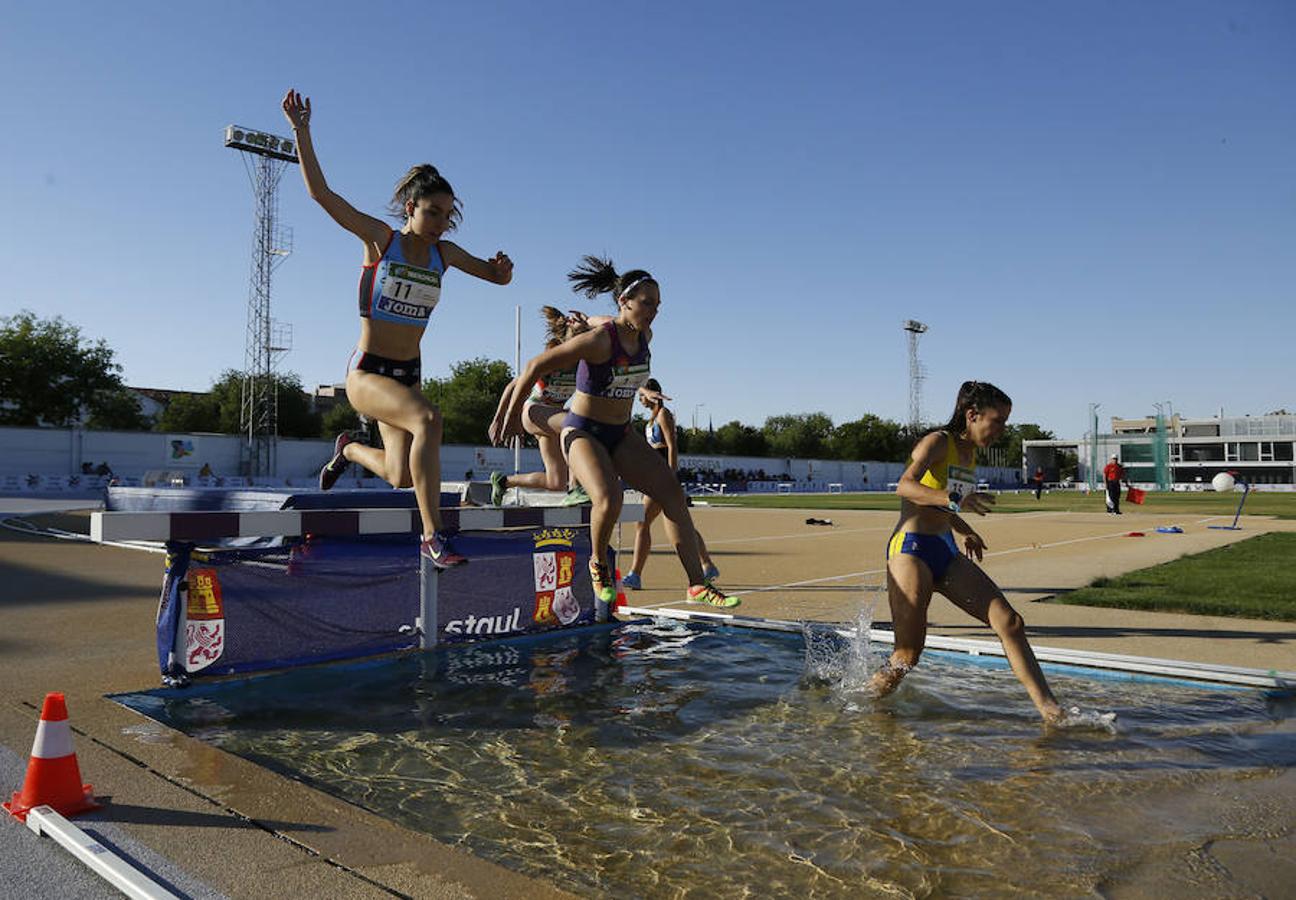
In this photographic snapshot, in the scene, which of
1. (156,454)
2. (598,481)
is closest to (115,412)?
(156,454)

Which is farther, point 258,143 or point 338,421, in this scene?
point 338,421

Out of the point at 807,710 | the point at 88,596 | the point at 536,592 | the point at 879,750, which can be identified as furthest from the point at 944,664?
the point at 88,596

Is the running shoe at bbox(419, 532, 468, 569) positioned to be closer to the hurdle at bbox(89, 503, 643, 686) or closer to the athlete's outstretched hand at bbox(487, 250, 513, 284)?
the hurdle at bbox(89, 503, 643, 686)

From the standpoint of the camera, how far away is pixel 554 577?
7785 mm

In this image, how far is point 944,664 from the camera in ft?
21.5

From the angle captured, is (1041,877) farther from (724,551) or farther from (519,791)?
(724,551)

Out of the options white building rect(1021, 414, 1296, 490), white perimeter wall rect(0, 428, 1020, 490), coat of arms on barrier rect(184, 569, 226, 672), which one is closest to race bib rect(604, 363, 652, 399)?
coat of arms on barrier rect(184, 569, 226, 672)

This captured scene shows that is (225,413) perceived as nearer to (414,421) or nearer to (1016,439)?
(414,421)

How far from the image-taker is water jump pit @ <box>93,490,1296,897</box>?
3.15 metres

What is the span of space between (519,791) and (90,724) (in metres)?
2.50

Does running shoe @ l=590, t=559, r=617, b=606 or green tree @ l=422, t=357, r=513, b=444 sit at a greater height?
green tree @ l=422, t=357, r=513, b=444

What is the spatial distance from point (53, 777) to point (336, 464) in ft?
14.0

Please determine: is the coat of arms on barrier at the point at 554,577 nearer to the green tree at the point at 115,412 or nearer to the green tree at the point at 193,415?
the green tree at the point at 115,412

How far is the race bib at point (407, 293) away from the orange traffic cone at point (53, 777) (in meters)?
2.98
